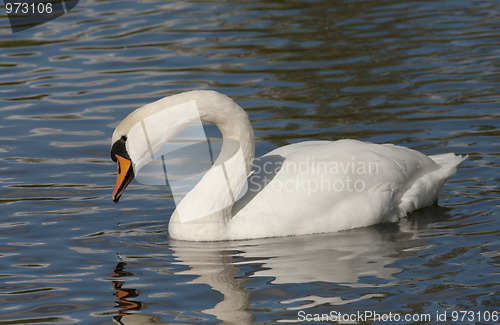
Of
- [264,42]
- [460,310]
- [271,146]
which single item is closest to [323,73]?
[264,42]

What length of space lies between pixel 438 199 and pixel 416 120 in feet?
7.58

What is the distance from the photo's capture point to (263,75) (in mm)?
13289

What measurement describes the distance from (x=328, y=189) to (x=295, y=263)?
92cm

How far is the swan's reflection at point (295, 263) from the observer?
21.4ft

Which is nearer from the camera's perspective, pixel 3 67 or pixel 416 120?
pixel 416 120

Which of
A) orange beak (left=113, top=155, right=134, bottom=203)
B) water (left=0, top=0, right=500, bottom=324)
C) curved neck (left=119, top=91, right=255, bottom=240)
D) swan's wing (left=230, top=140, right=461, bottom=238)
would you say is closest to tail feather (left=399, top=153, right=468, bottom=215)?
swan's wing (left=230, top=140, right=461, bottom=238)

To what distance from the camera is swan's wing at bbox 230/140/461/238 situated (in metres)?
7.89

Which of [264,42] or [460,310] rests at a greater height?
[264,42]

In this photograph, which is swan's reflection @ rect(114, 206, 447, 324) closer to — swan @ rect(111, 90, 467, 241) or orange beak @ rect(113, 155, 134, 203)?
swan @ rect(111, 90, 467, 241)

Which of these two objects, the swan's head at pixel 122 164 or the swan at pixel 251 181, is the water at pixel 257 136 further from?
the swan's head at pixel 122 164

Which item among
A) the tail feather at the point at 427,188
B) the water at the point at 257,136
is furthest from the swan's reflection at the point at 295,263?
the tail feather at the point at 427,188

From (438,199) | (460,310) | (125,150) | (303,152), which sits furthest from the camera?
(438,199)

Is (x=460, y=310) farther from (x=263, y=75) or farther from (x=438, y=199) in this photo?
(x=263, y=75)

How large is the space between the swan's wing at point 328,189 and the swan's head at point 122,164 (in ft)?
3.02
